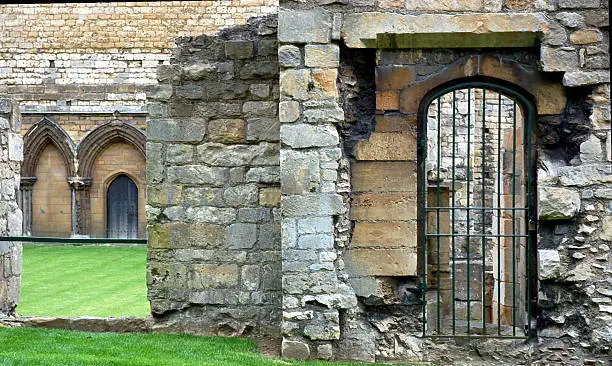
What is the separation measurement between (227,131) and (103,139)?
1794 cm

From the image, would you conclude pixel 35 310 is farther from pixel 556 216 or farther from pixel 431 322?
pixel 556 216

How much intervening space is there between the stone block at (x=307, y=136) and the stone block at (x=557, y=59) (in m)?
1.81

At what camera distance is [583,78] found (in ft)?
21.0

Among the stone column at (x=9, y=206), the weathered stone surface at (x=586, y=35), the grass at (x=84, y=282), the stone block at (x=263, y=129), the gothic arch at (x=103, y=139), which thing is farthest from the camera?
the gothic arch at (x=103, y=139)

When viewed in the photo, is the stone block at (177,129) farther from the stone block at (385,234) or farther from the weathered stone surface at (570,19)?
the weathered stone surface at (570,19)

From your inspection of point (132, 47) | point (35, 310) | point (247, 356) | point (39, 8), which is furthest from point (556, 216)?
point (39, 8)

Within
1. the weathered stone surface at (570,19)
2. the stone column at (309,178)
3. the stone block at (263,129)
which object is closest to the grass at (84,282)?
the stone block at (263,129)

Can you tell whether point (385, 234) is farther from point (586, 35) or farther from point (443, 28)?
point (586, 35)

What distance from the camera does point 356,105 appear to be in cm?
673

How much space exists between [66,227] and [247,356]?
19.7m


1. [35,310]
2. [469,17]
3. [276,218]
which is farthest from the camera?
[35,310]

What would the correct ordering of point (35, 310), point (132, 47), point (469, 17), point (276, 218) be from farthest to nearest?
point (132, 47) < point (35, 310) < point (276, 218) < point (469, 17)

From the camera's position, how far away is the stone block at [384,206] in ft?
21.8

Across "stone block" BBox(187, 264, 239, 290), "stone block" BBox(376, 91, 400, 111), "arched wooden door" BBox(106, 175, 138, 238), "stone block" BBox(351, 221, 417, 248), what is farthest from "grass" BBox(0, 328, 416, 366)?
"arched wooden door" BBox(106, 175, 138, 238)
